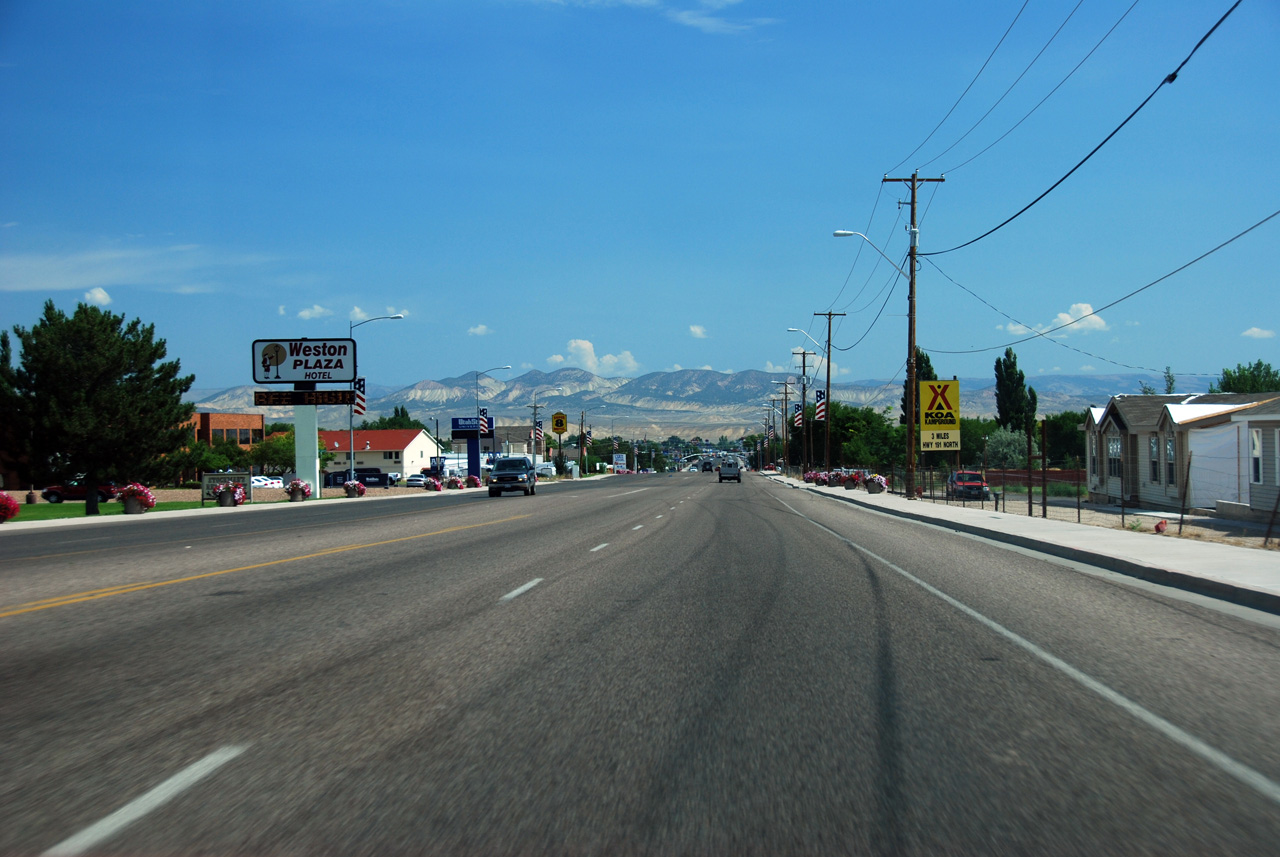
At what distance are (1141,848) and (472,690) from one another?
14.4 ft

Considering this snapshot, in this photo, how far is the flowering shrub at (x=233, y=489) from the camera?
4900 centimetres

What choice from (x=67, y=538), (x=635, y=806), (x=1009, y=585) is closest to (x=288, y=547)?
(x=67, y=538)

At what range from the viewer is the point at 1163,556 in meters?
15.9

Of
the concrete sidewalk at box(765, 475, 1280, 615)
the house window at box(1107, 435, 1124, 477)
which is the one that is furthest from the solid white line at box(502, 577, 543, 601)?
the house window at box(1107, 435, 1124, 477)

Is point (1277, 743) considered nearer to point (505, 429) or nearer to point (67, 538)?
point (67, 538)

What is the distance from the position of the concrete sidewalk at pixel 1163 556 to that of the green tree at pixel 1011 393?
103 m

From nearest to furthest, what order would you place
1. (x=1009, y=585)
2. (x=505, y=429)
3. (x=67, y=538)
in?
(x=1009, y=585) → (x=67, y=538) → (x=505, y=429)

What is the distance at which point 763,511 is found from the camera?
35406mm

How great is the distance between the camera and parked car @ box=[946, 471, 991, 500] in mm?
46638

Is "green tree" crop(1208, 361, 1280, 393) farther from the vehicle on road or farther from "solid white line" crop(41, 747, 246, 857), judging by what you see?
"solid white line" crop(41, 747, 246, 857)

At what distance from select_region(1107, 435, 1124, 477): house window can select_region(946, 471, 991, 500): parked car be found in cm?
581

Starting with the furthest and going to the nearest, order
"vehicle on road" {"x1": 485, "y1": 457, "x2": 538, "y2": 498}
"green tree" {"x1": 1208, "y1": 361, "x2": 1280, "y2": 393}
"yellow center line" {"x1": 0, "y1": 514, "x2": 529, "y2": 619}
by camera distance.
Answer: "green tree" {"x1": 1208, "y1": 361, "x2": 1280, "y2": 393}, "vehicle on road" {"x1": 485, "y1": 457, "x2": 538, "y2": 498}, "yellow center line" {"x1": 0, "y1": 514, "x2": 529, "y2": 619}

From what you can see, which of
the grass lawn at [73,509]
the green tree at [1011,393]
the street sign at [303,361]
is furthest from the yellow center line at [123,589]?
the green tree at [1011,393]

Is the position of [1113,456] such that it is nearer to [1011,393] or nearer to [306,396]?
[306,396]
